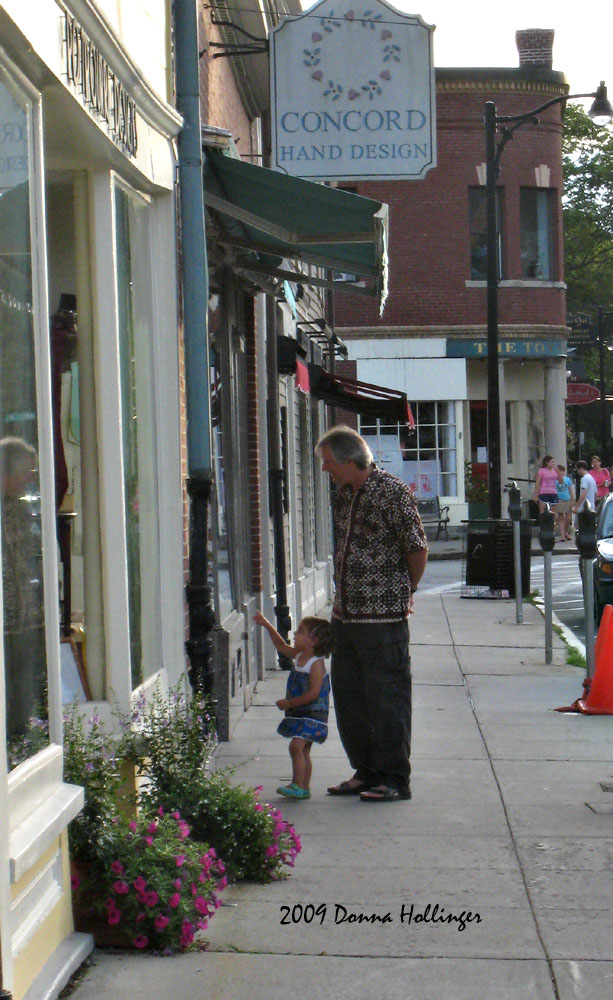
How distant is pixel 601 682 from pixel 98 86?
217 inches

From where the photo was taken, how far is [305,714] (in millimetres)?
6492

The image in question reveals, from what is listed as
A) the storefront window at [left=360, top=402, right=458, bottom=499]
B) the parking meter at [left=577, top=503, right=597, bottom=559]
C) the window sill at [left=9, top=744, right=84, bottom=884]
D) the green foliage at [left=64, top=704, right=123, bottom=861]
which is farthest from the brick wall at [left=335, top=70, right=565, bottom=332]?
the window sill at [left=9, top=744, right=84, bottom=884]

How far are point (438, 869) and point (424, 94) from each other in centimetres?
559

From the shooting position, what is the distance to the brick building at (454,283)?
29.4 meters

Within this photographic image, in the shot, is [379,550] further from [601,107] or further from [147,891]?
[601,107]

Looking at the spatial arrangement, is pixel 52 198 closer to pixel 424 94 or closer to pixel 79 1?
pixel 79 1

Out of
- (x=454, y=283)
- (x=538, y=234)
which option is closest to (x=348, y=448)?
(x=454, y=283)

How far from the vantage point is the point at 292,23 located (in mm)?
8953

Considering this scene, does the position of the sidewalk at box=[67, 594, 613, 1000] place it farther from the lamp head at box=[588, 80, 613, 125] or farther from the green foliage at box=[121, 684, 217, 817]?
the lamp head at box=[588, 80, 613, 125]

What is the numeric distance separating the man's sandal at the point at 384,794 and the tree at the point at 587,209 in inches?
1621

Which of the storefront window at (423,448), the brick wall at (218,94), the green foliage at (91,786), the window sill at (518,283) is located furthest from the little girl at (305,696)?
the window sill at (518,283)

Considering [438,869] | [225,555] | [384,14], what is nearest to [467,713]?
[225,555]

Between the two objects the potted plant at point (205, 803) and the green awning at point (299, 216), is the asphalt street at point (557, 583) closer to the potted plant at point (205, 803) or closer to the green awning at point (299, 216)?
the green awning at point (299, 216)

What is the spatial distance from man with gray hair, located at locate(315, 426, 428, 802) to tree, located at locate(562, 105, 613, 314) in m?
40.7
